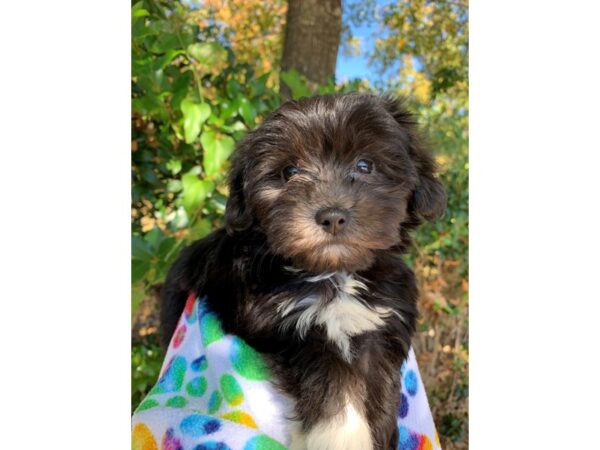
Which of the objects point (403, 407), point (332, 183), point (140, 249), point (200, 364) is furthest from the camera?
point (140, 249)

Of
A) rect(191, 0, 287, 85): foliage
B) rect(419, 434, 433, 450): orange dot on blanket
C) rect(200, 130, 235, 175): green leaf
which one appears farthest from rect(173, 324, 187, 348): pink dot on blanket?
rect(191, 0, 287, 85): foliage

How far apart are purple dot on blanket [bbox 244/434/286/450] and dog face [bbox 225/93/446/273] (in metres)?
0.64

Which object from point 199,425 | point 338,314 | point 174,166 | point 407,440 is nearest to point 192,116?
point 174,166

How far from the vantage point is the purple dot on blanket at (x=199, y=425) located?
7.18 ft

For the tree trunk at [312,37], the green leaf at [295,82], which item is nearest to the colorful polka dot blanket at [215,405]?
the green leaf at [295,82]

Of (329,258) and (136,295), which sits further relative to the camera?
Result: (136,295)

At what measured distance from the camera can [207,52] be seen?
3.16 meters

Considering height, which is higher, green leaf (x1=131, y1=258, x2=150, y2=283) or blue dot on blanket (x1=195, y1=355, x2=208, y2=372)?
green leaf (x1=131, y1=258, x2=150, y2=283)

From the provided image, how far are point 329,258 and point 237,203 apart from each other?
A: 0.51 meters

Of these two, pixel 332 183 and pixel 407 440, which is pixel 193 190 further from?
pixel 407 440

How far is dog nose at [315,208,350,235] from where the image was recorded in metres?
2.20

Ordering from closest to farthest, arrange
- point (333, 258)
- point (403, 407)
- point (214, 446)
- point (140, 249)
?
point (214, 446) → point (333, 258) → point (403, 407) → point (140, 249)

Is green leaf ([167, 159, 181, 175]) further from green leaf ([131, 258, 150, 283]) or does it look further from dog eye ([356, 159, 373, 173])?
dog eye ([356, 159, 373, 173])
